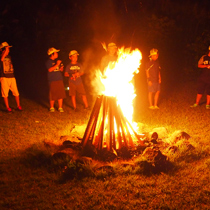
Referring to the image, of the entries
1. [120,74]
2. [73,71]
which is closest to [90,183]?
[120,74]

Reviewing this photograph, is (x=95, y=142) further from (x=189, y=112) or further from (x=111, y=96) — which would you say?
(x=189, y=112)

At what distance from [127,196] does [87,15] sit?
41.1 feet

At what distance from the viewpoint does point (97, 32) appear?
14094 millimetres

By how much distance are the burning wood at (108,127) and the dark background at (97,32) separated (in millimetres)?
8090

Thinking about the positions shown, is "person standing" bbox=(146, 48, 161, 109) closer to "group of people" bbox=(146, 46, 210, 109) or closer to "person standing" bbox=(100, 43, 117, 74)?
"group of people" bbox=(146, 46, 210, 109)

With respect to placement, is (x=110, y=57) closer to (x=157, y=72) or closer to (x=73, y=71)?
(x=73, y=71)

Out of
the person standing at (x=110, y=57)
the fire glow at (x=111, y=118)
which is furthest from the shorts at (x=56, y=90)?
the fire glow at (x=111, y=118)

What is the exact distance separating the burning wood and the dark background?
26.5ft

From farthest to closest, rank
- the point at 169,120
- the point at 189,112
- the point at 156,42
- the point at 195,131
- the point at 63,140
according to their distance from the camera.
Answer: the point at 156,42
the point at 189,112
the point at 169,120
the point at 195,131
the point at 63,140

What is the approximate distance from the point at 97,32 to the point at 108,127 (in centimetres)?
953

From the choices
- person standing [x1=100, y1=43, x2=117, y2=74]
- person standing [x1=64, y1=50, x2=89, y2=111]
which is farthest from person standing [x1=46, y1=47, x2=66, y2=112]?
person standing [x1=100, y1=43, x2=117, y2=74]

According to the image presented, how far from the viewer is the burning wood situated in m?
5.50

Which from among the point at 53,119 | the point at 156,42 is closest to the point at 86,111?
the point at 53,119

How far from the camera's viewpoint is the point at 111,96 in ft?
18.5
